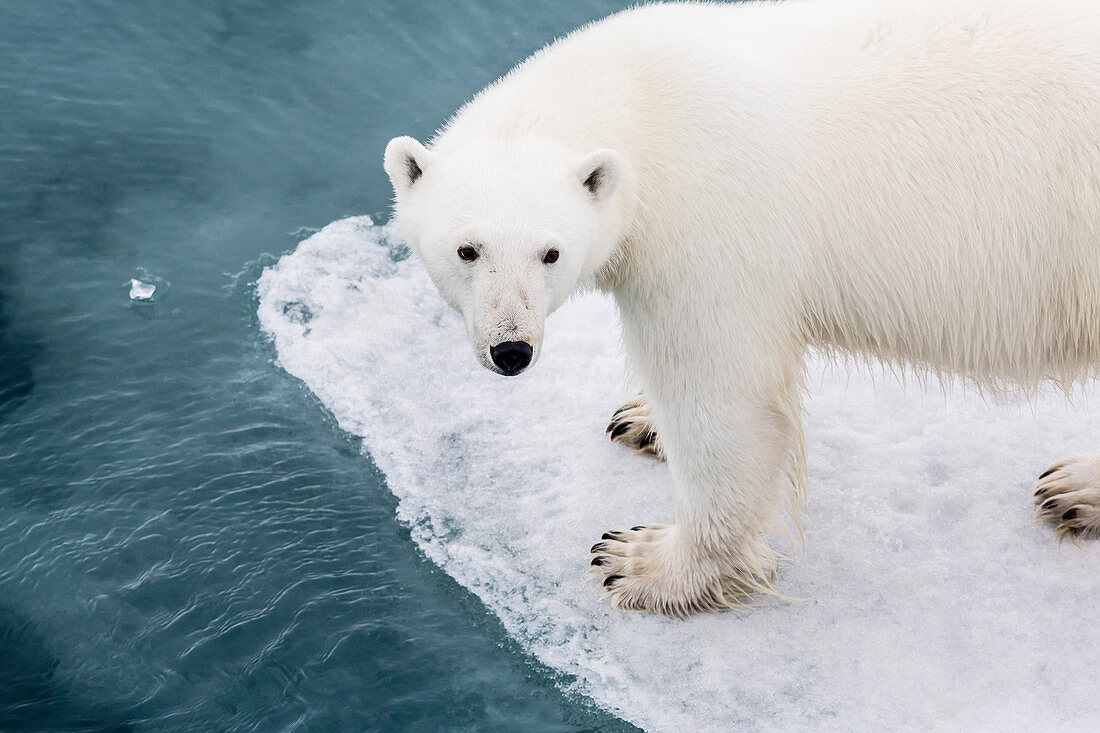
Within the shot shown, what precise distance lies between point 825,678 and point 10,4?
23.5 ft

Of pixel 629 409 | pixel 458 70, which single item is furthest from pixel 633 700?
pixel 458 70

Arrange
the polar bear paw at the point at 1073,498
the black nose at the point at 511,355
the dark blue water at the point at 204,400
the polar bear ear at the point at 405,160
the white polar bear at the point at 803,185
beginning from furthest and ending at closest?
the polar bear paw at the point at 1073,498 → the dark blue water at the point at 204,400 → the white polar bear at the point at 803,185 → the polar bear ear at the point at 405,160 → the black nose at the point at 511,355

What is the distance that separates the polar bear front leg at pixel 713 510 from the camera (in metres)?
3.65

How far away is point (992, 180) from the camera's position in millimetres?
3396

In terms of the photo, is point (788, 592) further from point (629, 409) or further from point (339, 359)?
point (339, 359)

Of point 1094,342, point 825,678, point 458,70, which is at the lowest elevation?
point 825,678

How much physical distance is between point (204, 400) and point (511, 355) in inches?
106

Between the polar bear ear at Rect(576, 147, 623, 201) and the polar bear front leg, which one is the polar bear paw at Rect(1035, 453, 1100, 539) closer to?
the polar bear front leg

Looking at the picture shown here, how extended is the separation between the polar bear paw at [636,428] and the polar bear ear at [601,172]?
5.98 ft

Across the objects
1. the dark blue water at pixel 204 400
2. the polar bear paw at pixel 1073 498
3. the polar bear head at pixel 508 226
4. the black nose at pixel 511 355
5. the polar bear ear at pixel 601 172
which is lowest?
the dark blue water at pixel 204 400

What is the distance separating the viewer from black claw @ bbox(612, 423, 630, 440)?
4859mm

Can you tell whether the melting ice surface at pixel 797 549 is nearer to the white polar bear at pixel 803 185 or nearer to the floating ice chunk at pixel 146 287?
the floating ice chunk at pixel 146 287

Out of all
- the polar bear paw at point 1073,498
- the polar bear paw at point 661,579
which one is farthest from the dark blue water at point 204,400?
the polar bear paw at point 1073,498

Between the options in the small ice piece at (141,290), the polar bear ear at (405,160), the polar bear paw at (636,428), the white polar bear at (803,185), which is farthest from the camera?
the small ice piece at (141,290)
